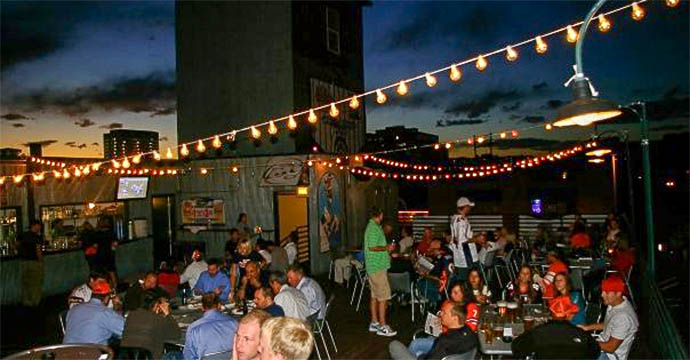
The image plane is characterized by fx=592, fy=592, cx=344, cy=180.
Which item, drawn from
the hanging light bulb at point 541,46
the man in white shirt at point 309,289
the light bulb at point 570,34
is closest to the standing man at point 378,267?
the man in white shirt at point 309,289

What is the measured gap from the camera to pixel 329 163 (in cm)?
1573

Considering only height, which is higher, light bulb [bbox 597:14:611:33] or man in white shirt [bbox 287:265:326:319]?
light bulb [bbox 597:14:611:33]

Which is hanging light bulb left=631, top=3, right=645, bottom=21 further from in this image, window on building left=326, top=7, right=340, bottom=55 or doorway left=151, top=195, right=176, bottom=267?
doorway left=151, top=195, right=176, bottom=267

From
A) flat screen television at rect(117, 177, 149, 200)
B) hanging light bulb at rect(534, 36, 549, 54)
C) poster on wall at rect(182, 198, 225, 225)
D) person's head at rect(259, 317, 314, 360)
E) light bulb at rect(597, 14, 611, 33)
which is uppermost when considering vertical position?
light bulb at rect(597, 14, 611, 33)

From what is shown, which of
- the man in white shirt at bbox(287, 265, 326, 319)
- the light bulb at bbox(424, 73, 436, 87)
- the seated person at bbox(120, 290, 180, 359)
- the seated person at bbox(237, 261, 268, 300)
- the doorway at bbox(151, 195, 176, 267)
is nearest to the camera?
the seated person at bbox(120, 290, 180, 359)

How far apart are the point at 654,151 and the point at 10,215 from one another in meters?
31.5

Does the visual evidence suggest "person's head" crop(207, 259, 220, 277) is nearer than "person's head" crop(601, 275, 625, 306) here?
No

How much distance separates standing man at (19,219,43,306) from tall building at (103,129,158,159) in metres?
4.57

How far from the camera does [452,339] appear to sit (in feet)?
16.8

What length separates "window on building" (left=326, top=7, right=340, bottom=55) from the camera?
695 inches

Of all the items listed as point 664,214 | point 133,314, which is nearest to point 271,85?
point 133,314

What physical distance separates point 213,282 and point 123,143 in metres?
8.84

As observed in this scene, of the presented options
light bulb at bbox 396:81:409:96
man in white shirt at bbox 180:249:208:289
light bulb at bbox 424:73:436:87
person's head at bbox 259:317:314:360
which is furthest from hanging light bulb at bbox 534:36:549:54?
man in white shirt at bbox 180:249:208:289

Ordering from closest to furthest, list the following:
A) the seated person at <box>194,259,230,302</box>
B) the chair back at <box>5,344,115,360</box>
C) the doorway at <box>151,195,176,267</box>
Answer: the chair back at <box>5,344,115,360</box>
the seated person at <box>194,259,230,302</box>
the doorway at <box>151,195,176,267</box>
